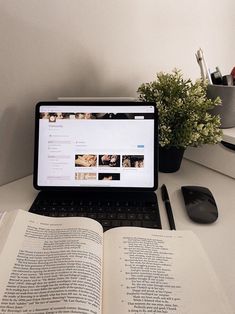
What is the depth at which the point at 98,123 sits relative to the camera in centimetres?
60

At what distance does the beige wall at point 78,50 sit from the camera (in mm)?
591

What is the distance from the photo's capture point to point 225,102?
737 mm

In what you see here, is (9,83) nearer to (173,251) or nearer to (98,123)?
(98,123)

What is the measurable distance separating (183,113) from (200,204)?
0.21 m

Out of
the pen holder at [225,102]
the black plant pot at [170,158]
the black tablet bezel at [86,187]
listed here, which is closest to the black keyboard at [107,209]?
the black tablet bezel at [86,187]

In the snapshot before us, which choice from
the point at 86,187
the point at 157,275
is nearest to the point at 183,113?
the point at 86,187

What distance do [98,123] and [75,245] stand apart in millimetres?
279

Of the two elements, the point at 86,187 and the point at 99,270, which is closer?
the point at 99,270

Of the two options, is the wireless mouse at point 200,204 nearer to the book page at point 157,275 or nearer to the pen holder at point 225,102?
the book page at point 157,275

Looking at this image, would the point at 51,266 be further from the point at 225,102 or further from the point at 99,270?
the point at 225,102

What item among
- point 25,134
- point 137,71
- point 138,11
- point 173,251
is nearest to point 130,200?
point 173,251

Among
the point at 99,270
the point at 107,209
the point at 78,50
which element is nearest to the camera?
the point at 99,270

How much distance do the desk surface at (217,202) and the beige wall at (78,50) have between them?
7 centimetres

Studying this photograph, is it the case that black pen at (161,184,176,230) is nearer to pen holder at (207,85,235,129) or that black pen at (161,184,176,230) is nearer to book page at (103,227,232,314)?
book page at (103,227,232,314)
